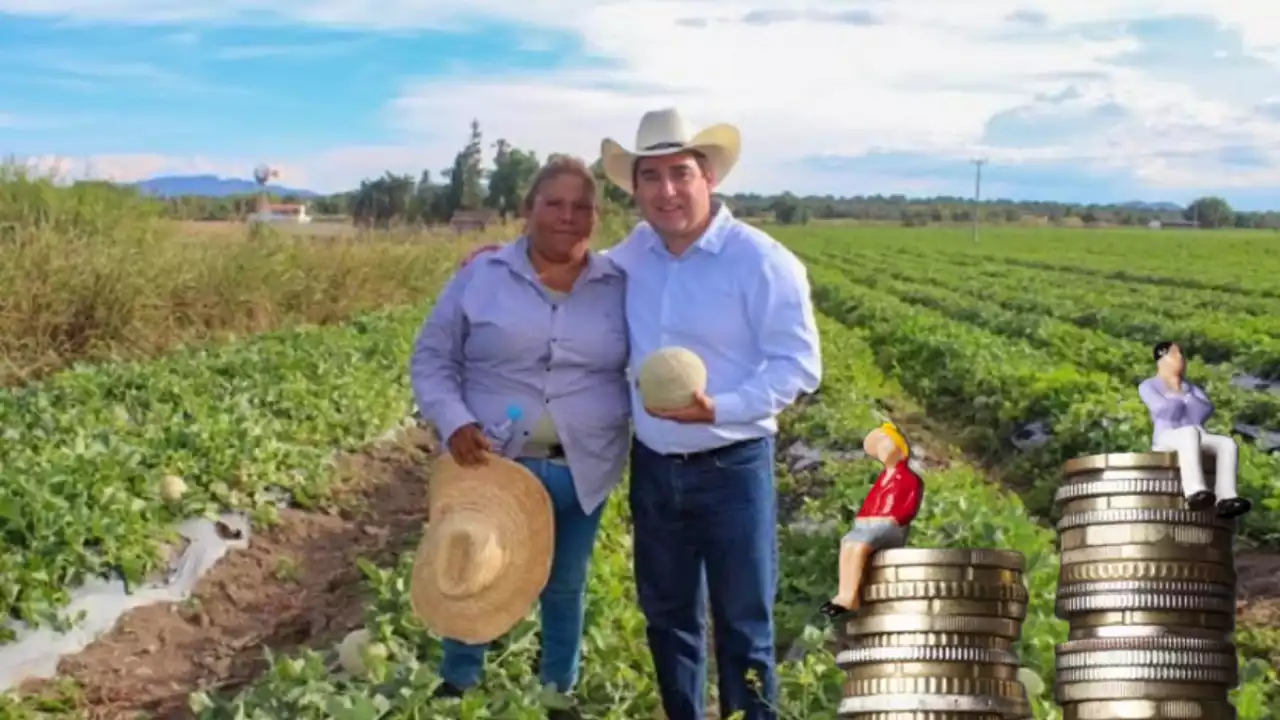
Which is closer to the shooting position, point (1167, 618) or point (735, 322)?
point (1167, 618)

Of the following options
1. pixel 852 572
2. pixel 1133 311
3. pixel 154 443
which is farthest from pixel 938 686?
pixel 1133 311

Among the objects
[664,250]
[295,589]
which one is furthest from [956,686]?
[295,589]

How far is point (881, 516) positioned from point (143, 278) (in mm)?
14552

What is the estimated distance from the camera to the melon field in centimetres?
531

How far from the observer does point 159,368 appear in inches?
464

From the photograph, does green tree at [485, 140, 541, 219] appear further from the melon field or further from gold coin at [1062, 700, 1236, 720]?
gold coin at [1062, 700, 1236, 720]

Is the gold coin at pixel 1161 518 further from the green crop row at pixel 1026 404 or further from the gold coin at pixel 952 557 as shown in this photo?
the green crop row at pixel 1026 404

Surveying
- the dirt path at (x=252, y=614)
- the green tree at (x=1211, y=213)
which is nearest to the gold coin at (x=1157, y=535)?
the dirt path at (x=252, y=614)

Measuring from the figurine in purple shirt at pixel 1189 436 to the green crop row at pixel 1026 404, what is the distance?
21.9 feet

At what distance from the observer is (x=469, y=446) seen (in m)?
4.30

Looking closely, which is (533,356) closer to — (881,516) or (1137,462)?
(881,516)

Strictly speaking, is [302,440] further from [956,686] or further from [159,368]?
[956,686]

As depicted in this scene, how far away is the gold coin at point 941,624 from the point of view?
2.49 meters

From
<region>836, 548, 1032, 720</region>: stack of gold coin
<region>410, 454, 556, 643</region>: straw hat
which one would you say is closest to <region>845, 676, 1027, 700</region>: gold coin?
<region>836, 548, 1032, 720</region>: stack of gold coin
